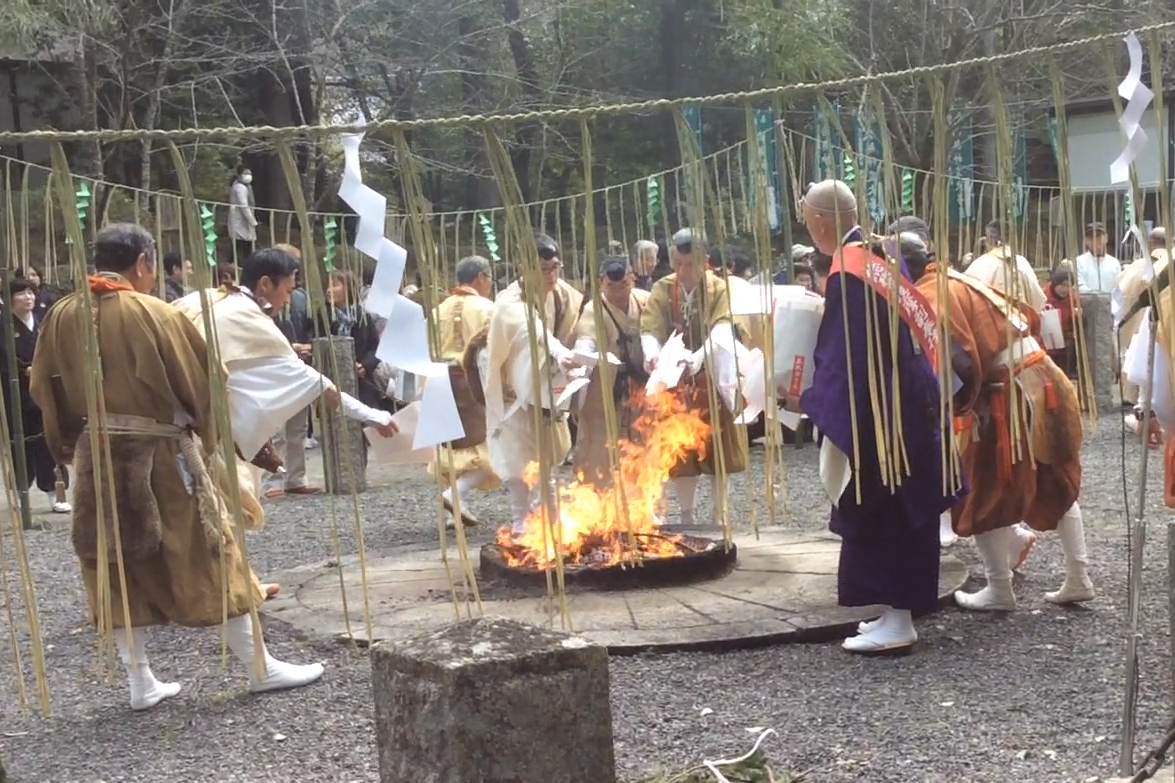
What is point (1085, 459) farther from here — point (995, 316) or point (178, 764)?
point (178, 764)

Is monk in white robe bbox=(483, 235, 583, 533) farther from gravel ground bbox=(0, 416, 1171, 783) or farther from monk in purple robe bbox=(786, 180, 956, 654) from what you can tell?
monk in purple robe bbox=(786, 180, 956, 654)

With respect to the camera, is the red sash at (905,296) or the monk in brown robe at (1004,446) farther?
the monk in brown robe at (1004,446)

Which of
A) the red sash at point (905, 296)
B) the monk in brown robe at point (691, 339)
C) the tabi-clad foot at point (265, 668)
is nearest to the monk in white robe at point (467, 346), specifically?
the monk in brown robe at point (691, 339)

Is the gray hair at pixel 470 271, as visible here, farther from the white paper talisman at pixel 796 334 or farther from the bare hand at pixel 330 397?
the white paper talisman at pixel 796 334

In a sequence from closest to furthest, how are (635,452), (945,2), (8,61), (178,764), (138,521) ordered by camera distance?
1. (178,764)
2. (138,521)
3. (635,452)
4. (8,61)
5. (945,2)

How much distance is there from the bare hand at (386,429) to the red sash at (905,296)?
1.88 metres

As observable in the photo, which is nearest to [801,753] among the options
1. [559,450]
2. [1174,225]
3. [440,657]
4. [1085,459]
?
[440,657]

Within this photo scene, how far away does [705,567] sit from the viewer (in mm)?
5062

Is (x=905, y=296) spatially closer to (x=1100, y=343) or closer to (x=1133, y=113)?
(x=1133, y=113)

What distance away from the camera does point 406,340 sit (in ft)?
10.1

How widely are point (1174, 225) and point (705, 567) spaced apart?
7.96 feet

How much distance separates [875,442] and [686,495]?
2.58 metres

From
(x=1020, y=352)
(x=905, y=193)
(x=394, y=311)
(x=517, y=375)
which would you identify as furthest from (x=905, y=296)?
(x=905, y=193)

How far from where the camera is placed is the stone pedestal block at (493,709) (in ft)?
8.64
